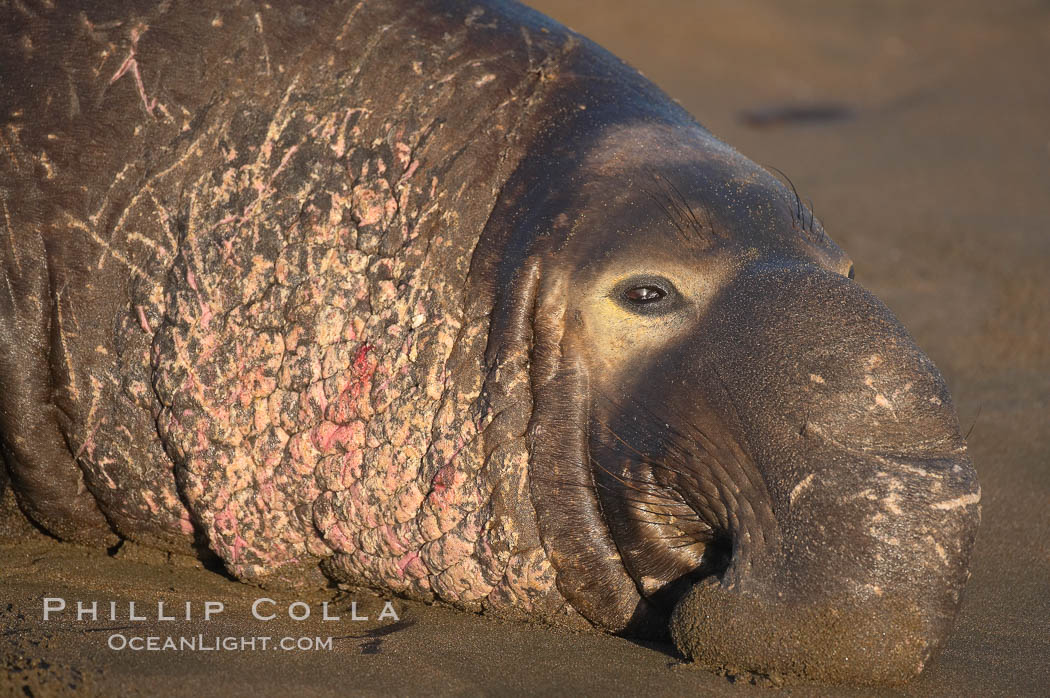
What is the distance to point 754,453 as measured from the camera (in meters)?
Answer: 2.58

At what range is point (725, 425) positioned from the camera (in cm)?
262

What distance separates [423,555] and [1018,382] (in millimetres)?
3529

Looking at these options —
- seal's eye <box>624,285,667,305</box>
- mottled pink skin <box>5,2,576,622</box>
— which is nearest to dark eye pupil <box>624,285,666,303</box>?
seal's eye <box>624,285,667,305</box>

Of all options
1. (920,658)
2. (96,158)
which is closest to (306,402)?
(96,158)

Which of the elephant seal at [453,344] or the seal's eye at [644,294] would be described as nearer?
the elephant seal at [453,344]

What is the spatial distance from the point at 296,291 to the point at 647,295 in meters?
0.86

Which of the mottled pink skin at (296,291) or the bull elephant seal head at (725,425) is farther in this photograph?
the mottled pink skin at (296,291)

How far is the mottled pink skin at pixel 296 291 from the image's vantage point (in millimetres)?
2846

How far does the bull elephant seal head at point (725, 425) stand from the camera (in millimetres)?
2482

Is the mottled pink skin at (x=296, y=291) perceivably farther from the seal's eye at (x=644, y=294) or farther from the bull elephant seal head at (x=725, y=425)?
the seal's eye at (x=644, y=294)

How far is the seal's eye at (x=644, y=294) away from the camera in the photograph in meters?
2.77

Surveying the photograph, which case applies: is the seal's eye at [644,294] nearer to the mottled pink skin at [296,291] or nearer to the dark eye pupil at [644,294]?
Result: the dark eye pupil at [644,294]

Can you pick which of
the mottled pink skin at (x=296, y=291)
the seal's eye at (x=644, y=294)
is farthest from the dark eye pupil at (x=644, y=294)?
the mottled pink skin at (x=296, y=291)

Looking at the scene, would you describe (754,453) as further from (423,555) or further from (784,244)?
(423,555)
